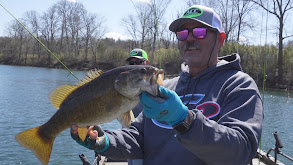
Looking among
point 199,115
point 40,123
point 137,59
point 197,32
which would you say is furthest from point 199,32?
point 40,123

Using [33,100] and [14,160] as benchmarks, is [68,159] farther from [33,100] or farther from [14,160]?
[33,100]

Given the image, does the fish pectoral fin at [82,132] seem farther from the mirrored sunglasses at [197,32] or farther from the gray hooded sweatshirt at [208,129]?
the mirrored sunglasses at [197,32]

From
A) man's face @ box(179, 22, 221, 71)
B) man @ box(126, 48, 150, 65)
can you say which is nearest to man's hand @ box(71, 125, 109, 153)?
man's face @ box(179, 22, 221, 71)

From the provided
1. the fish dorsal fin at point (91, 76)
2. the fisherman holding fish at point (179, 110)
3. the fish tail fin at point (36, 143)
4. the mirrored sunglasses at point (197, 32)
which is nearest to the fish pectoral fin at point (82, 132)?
the fisherman holding fish at point (179, 110)

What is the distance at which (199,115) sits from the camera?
69.7 inches

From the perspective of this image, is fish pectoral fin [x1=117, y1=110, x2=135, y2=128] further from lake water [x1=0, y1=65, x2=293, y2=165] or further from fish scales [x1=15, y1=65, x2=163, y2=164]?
lake water [x1=0, y1=65, x2=293, y2=165]

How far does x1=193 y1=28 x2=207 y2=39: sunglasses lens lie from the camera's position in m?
2.57

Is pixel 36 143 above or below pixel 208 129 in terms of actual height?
below

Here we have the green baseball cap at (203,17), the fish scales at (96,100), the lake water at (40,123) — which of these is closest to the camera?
the fish scales at (96,100)

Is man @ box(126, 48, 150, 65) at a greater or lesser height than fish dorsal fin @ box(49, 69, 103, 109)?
greater

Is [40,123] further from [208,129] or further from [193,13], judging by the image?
[208,129]

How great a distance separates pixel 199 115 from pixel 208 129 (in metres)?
0.11

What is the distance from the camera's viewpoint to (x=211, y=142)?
173cm

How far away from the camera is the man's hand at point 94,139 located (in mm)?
2312
